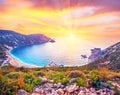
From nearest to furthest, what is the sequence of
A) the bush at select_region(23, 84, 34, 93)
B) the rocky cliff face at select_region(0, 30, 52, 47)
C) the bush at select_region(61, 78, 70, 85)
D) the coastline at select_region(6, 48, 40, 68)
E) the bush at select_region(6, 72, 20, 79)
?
the bush at select_region(23, 84, 34, 93) < the bush at select_region(61, 78, 70, 85) < the bush at select_region(6, 72, 20, 79) < the coastline at select_region(6, 48, 40, 68) < the rocky cliff face at select_region(0, 30, 52, 47)

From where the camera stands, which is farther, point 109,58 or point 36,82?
point 109,58

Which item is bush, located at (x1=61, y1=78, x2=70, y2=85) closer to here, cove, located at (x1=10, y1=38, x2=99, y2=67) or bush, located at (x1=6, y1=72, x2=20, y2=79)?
bush, located at (x1=6, y1=72, x2=20, y2=79)

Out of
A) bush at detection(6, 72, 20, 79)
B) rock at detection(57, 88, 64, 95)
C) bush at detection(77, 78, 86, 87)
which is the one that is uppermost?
bush at detection(6, 72, 20, 79)

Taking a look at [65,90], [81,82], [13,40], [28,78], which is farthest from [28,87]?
[13,40]

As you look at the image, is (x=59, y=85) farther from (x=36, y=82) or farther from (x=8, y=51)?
(x=8, y=51)

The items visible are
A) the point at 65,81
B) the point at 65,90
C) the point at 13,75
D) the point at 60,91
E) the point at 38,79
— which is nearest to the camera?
the point at 60,91

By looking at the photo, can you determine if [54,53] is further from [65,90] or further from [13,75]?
[65,90]

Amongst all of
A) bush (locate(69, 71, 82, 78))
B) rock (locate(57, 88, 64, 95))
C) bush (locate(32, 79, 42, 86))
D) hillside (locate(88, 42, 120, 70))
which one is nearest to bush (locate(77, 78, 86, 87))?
rock (locate(57, 88, 64, 95))

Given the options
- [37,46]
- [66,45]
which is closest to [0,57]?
[37,46]
